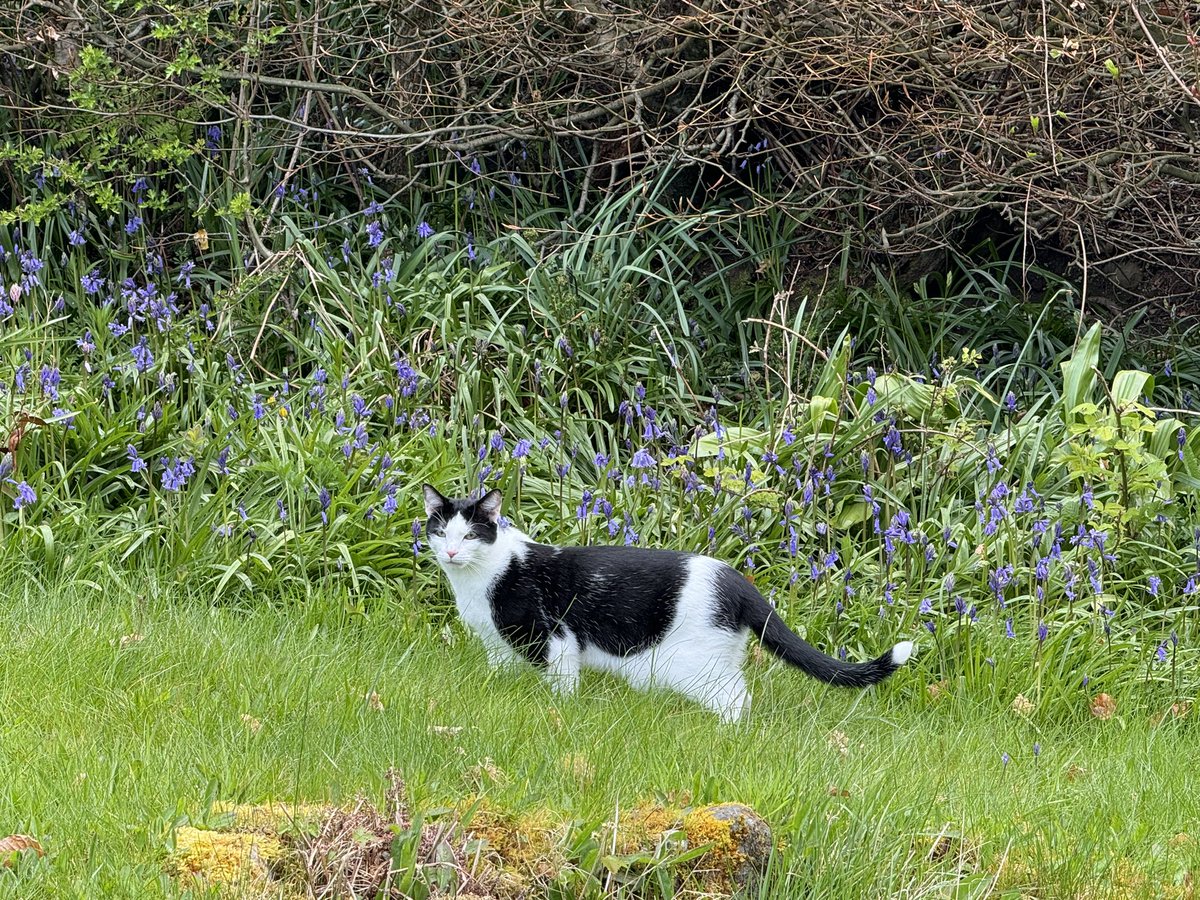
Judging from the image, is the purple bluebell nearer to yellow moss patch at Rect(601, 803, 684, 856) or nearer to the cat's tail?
the cat's tail

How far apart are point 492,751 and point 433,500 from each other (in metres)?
1.45

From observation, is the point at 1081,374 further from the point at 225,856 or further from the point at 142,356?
the point at 225,856

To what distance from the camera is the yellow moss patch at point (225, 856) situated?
2604mm

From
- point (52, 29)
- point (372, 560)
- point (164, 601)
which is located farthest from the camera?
point (52, 29)

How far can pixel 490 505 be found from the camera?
4598 millimetres

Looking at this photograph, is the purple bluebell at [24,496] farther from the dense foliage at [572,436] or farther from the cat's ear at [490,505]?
the cat's ear at [490,505]

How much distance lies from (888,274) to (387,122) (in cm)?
295

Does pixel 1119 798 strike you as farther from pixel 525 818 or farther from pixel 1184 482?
pixel 1184 482

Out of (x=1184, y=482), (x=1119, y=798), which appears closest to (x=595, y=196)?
(x=1184, y=482)

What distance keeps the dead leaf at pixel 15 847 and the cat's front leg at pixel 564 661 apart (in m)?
2.00

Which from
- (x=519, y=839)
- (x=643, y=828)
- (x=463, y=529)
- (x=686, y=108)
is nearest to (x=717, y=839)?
(x=643, y=828)

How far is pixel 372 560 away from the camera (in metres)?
5.22

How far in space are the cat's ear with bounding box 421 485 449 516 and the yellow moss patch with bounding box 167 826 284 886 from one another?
2.04 m

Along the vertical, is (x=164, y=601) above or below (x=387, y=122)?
below
